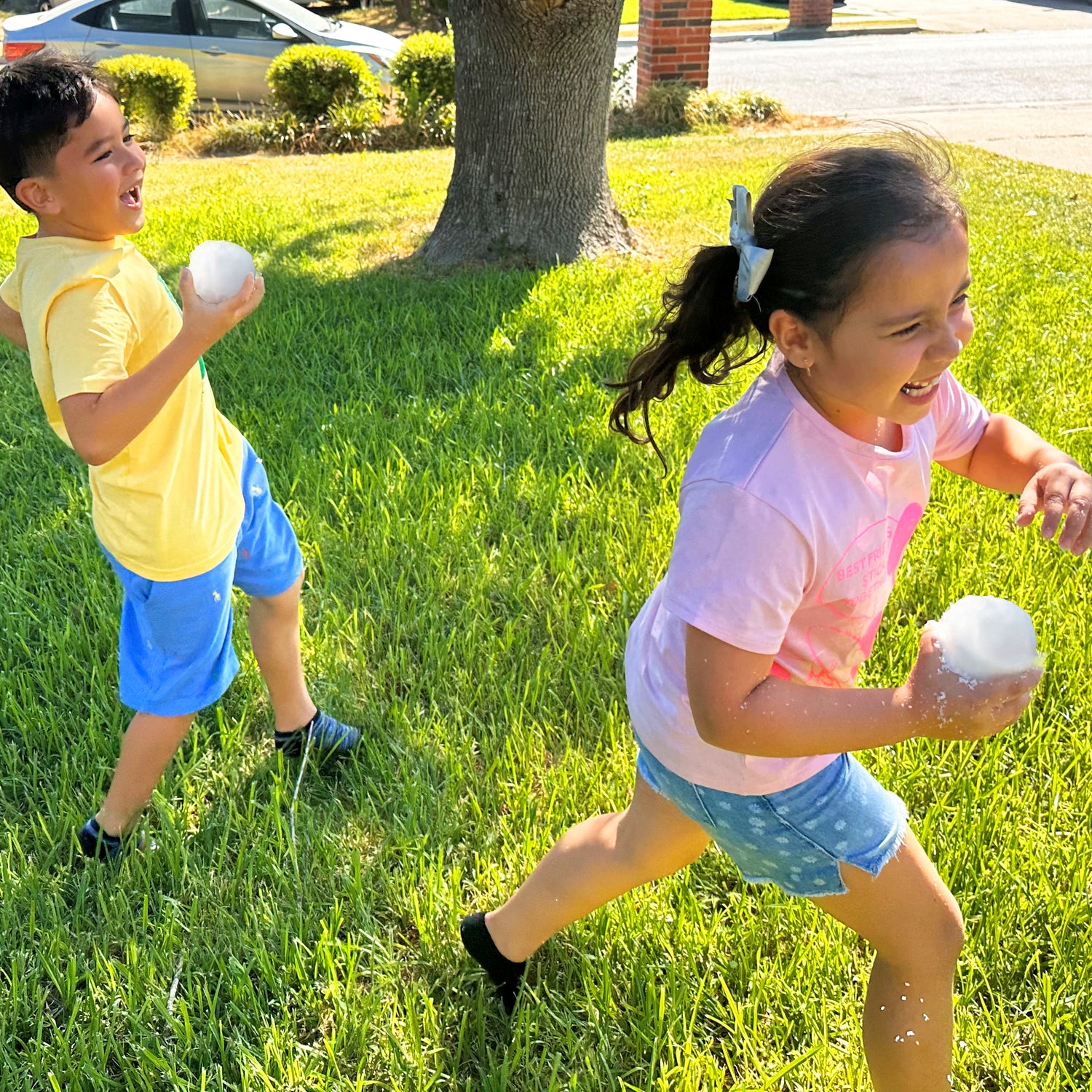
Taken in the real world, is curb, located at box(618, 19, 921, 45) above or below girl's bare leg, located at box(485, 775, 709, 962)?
below

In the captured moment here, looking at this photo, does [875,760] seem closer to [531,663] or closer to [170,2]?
[531,663]

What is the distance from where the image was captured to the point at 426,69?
11.3 meters

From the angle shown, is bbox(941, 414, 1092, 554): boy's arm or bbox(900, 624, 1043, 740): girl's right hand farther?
bbox(941, 414, 1092, 554): boy's arm

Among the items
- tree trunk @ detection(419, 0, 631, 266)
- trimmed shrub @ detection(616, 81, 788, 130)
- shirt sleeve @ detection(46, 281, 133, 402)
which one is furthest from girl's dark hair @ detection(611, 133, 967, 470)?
trimmed shrub @ detection(616, 81, 788, 130)

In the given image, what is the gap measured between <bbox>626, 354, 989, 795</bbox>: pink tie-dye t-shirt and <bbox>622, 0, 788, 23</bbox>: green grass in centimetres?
2721

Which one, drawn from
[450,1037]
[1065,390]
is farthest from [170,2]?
[450,1037]

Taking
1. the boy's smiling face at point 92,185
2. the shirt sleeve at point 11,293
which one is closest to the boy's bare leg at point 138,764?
the shirt sleeve at point 11,293

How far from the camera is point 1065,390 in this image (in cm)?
427

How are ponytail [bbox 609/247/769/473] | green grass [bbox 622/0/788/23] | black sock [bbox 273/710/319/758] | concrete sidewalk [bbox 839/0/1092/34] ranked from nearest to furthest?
ponytail [bbox 609/247/769/473], black sock [bbox 273/710/319/758], concrete sidewalk [bbox 839/0/1092/34], green grass [bbox 622/0/788/23]

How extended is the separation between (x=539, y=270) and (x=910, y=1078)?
4.82 metres

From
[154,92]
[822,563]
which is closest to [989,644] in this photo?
[822,563]

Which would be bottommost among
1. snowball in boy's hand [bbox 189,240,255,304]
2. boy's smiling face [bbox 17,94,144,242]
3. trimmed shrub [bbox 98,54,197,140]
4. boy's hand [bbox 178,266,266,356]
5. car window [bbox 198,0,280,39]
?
trimmed shrub [bbox 98,54,197,140]

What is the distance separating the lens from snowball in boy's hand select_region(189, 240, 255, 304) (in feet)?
6.28

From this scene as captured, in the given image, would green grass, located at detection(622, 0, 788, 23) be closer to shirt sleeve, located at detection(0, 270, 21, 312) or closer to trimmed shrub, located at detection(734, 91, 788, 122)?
trimmed shrub, located at detection(734, 91, 788, 122)
